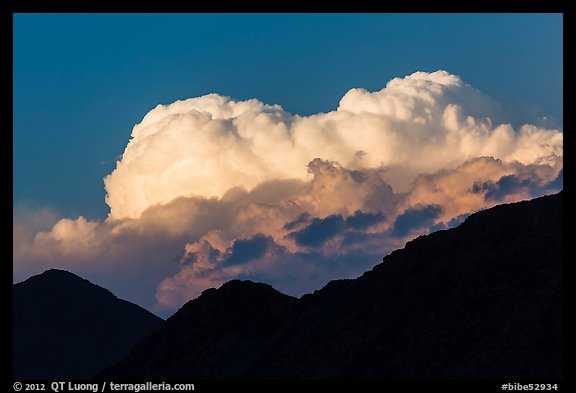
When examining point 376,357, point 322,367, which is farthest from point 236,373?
point 376,357

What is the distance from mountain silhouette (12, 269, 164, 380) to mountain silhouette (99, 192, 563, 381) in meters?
35.7

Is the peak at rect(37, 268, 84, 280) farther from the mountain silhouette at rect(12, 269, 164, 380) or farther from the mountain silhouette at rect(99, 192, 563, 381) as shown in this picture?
the mountain silhouette at rect(99, 192, 563, 381)

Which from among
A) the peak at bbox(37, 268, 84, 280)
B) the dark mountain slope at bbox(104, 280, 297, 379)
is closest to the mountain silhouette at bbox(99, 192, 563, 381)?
the dark mountain slope at bbox(104, 280, 297, 379)

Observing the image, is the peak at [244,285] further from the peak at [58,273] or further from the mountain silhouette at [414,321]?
the peak at [58,273]

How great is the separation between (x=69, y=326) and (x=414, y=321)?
3317 inches

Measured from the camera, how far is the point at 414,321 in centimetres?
A: 7194

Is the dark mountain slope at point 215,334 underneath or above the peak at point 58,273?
underneath

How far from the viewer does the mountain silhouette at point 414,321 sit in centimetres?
6481

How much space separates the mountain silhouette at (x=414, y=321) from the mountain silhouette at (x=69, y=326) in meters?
35.7

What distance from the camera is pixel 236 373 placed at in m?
79.5

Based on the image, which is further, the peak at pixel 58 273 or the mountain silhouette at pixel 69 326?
the peak at pixel 58 273

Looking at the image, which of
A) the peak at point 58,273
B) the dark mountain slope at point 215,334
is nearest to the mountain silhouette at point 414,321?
the dark mountain slope at point 215,334

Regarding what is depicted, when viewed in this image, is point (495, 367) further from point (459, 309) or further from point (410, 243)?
point (410, 243)

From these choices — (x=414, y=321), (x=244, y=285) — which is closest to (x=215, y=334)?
(x=244, y=285)
